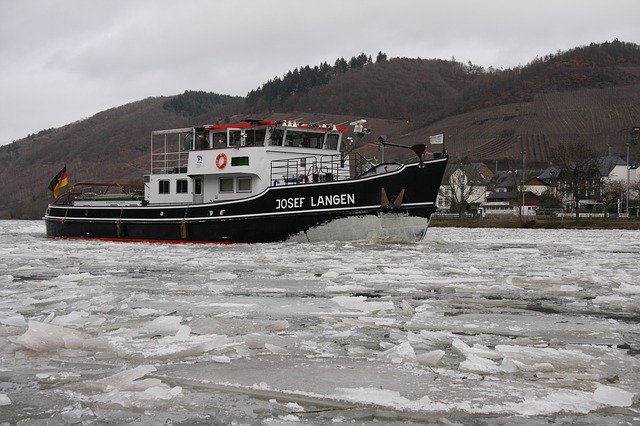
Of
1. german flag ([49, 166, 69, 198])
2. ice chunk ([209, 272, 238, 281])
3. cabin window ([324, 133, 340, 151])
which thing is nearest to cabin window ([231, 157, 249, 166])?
cabin window ([324, 133, 340, 151])

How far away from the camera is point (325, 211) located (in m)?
17.7

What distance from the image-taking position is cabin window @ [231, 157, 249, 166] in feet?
65.0

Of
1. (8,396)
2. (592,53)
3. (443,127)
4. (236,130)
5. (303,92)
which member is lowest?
(8,396)

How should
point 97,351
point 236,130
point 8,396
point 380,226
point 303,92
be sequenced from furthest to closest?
point 303,92, point 236,130, point 380,226, point 97,351, point 8,396

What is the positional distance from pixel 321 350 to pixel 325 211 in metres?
13.1

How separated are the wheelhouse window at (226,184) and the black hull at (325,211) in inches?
44.9

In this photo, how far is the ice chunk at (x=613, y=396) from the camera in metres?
3.39

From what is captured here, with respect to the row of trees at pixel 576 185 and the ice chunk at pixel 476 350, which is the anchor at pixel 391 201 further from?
the row of trees at pixel 576 185

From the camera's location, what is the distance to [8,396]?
11.7 ft

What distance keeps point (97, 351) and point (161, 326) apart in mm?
831

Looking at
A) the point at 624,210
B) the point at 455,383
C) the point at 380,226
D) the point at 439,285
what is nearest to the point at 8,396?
the point at 455,383

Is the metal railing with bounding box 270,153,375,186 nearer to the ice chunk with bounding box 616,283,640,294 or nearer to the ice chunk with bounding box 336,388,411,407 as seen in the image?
the ice chunk with bounding box 616,283,640,294

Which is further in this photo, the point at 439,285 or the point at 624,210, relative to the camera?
the point at 624,210

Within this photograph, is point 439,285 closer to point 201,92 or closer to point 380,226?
point 380,226
